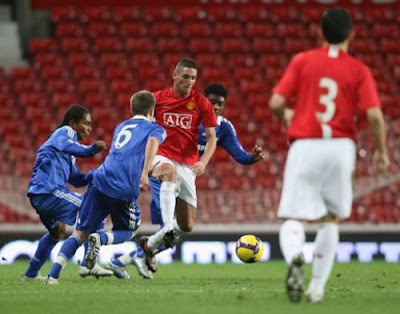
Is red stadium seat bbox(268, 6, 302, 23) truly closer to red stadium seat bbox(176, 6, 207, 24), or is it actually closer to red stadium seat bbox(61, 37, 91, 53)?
red stadium seat bbox(176, 6, 207, 24)

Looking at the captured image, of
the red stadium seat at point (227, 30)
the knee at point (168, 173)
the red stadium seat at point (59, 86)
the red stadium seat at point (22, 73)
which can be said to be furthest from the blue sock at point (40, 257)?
the red stadium seat at point (227, 30)

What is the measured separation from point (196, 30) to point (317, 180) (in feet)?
52.2

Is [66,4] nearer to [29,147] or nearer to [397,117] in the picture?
[29,147]

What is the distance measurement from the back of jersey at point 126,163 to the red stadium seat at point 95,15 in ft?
44.6

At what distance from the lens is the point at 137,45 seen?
842 inches

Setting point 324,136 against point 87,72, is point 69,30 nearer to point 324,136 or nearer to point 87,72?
point 87,72

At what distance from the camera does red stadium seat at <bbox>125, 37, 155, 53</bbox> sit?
70.2 ft

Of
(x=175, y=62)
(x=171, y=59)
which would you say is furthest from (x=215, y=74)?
(x=171, y=59)

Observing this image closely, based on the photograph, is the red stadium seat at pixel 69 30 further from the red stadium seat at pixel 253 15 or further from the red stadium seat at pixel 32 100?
the red stadium seat at pixel 253 15

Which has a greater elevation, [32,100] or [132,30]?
[132,30]

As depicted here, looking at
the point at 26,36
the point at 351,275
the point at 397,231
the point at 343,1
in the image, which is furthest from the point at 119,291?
the point at 343,1

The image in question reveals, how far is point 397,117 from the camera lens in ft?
63.5

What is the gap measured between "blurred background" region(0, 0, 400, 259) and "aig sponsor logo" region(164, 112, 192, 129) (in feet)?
19.7

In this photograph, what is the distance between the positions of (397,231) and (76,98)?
794 centimetres
